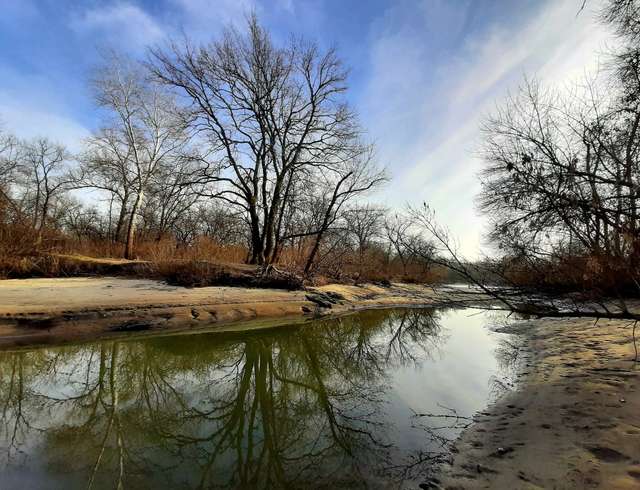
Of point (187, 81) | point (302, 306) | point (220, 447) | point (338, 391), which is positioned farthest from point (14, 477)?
point (187, 81)

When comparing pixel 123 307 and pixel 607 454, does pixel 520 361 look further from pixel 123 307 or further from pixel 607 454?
pixel 123 307

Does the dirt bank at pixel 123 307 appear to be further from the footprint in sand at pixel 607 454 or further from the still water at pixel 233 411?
the footprint in sand at pixel 607 454

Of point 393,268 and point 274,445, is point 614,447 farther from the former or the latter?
point 393,268

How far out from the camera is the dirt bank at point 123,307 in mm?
7402

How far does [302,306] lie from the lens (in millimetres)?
12883

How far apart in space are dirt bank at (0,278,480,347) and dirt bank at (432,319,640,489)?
1652mm

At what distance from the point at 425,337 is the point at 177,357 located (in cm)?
679

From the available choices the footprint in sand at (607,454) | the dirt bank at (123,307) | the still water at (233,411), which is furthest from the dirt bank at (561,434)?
the dirt bank at (123,307)

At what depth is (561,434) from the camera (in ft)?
10.7

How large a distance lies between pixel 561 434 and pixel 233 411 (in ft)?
11.7

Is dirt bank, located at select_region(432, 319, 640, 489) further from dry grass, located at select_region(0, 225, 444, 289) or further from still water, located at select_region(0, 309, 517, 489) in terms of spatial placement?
dry grass, located at select_region(0, 225, 444, 289)

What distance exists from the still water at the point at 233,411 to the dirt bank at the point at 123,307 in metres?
0.96

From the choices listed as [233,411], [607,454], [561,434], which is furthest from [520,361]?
[233,411]

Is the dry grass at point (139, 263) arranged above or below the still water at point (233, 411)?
above
